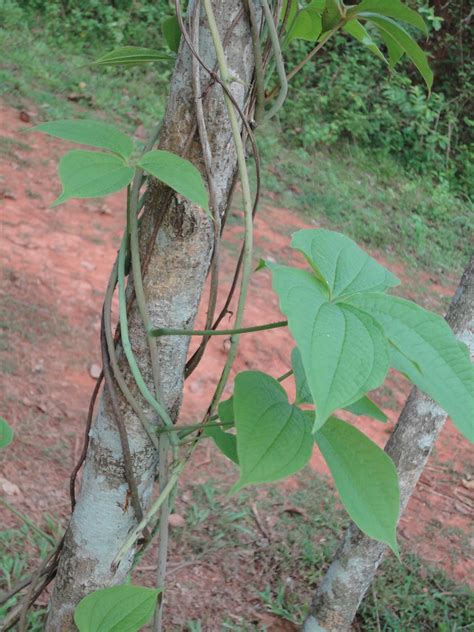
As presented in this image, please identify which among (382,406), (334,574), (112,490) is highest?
(112,490)

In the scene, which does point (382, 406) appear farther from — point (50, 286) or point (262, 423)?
point (262, 423)

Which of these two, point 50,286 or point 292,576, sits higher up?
point 292,576

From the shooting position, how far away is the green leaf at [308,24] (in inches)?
45.9

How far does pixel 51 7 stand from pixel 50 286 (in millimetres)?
4503

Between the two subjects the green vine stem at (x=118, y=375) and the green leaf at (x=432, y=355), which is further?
the green vine stem at (x=118, y=375)

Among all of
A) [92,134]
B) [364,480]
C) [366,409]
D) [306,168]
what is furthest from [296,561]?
[306,168]

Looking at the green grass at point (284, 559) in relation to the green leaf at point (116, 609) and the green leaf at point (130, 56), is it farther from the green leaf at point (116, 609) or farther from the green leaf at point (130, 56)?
the green leaf at point (130, 56)

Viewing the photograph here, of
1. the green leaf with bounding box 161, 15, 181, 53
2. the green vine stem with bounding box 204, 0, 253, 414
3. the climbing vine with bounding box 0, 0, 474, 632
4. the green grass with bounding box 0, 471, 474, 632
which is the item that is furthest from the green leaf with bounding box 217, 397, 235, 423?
the green grass with bounding box 0, 471, 474, 632

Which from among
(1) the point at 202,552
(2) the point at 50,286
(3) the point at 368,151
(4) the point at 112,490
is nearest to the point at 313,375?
(4) the point at 112,490

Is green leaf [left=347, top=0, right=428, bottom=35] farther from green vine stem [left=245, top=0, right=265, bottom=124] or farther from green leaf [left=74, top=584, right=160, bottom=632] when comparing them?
green leaf [left=74, top=584, right=160, bottom=632]

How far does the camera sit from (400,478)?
6.06 feet

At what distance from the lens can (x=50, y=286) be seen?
127 inches

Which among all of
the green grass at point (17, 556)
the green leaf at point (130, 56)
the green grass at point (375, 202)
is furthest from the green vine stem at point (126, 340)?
the green grass at point (375, 202)

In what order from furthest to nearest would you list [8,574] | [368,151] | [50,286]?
1. [368,151]
2. [50,286]
3. [8,574]
